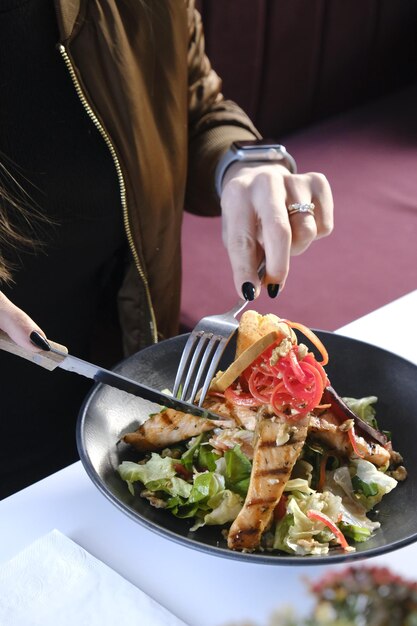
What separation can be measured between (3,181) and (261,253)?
414mm

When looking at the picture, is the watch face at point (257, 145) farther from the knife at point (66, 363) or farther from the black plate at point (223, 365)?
the knife at point (66, 363)

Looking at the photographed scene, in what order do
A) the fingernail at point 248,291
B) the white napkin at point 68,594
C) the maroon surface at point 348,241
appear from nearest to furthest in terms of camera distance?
the white napkin at point 68,594
the fingernail at point 248,291
the maroon surface at point 348,241

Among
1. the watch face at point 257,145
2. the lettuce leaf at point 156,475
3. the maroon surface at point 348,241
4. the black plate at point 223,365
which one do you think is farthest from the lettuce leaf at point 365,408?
the maroon surface at point 348,241

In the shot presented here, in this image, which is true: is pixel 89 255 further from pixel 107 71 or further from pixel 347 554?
pixel 347 554

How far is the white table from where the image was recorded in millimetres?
733

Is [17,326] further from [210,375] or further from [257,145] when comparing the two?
[257,145]

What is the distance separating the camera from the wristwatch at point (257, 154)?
4.23 ft

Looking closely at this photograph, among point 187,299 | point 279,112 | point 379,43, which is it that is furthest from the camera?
point 379,43

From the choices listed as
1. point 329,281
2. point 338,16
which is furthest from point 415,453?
point 338,16

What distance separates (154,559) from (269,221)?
47cm

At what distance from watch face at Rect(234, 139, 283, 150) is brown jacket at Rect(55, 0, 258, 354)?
108 mm

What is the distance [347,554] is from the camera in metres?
0.71

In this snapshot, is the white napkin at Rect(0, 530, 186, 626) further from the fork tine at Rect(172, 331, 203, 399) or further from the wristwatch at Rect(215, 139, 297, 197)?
the wristwatch at Rect(215, 139, 297, 197)

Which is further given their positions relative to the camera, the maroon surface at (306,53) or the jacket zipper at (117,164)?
the maroon surface at (306,53)
